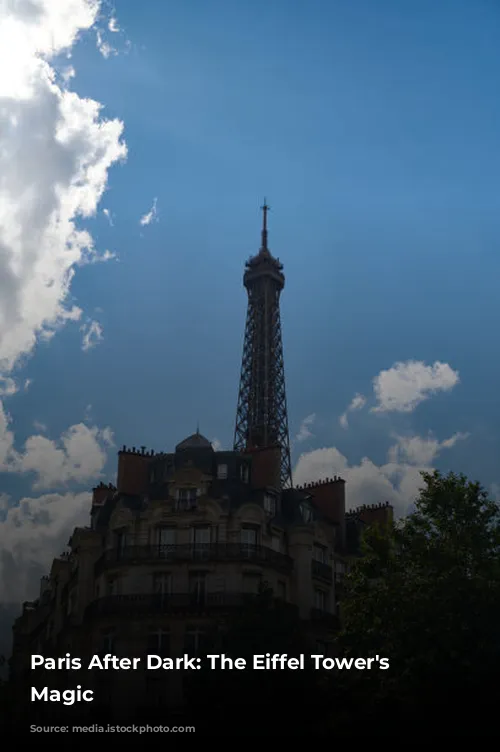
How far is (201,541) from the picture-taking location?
50344 millimetres

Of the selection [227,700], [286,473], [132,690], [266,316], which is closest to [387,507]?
[132,690]

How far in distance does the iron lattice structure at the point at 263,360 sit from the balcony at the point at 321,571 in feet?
176

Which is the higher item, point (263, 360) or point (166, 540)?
point (263, 360)

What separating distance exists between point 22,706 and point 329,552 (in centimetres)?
1739

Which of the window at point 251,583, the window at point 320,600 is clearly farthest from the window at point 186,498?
the window at point 320,600

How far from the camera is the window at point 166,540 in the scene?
5001cm

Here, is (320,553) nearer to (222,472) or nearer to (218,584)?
(222,472)

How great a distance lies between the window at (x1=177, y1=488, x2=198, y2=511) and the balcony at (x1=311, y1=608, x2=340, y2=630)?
7.49 meters

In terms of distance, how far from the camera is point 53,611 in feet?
200

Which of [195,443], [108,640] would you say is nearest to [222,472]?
[195,443]

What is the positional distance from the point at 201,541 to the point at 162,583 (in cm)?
257

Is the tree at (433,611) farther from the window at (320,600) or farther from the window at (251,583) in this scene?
the window at (320,600)

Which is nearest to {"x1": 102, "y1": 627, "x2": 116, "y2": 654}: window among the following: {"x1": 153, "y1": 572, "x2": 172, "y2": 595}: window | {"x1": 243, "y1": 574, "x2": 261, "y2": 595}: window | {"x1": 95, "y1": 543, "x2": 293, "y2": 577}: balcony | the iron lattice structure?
{"x1": 153, "y1": 572, "x2": 172, "y2": 595}: window

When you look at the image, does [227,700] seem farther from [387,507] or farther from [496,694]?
[387,507]
